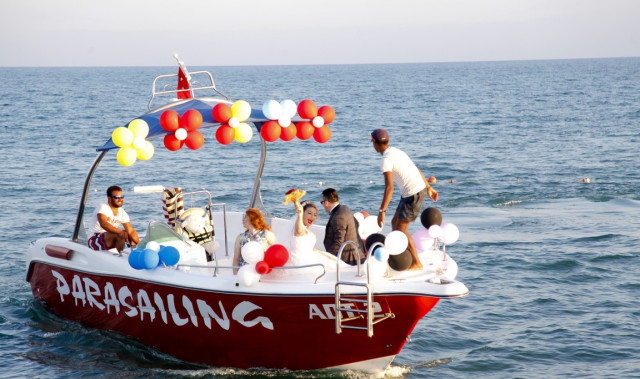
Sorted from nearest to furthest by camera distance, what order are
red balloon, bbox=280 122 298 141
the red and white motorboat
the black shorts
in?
1. the red and white motorboat
2. the black shorts
3. red balloon, bbox=280 122 298 141

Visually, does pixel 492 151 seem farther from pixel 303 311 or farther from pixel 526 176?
pixel 303 311

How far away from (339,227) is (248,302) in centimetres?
129

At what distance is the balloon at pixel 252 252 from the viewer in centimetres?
855

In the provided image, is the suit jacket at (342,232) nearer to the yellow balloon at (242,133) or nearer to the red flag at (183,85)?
the yellow balloon at (242,133)

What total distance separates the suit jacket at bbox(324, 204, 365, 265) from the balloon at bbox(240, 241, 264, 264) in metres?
0.86

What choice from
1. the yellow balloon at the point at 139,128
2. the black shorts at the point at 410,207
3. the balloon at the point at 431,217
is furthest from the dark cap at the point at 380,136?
the yellow balloon at the point at 139,128

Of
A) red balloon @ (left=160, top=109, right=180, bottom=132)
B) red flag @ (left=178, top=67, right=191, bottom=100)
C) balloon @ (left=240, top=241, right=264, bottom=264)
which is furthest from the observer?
red flag @ (left=178, top=67, right=191, bottom=100)

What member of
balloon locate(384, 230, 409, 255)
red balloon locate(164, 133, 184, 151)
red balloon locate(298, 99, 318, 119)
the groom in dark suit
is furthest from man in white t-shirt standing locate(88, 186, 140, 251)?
balloon locate(384, 230, 409, 255)

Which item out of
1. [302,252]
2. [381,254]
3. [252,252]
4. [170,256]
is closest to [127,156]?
[170,256]

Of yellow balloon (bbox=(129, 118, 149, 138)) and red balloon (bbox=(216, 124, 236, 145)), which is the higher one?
yellow balloon (bbox=(129, 118, 149, 138))

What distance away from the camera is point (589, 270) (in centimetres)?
1455

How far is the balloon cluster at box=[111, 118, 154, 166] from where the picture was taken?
8.81m

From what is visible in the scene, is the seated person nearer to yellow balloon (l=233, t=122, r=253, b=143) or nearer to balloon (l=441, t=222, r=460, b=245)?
yellow balloon (l=233, t=122, r=253, b=143)

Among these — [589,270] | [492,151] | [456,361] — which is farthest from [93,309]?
[492,151]
